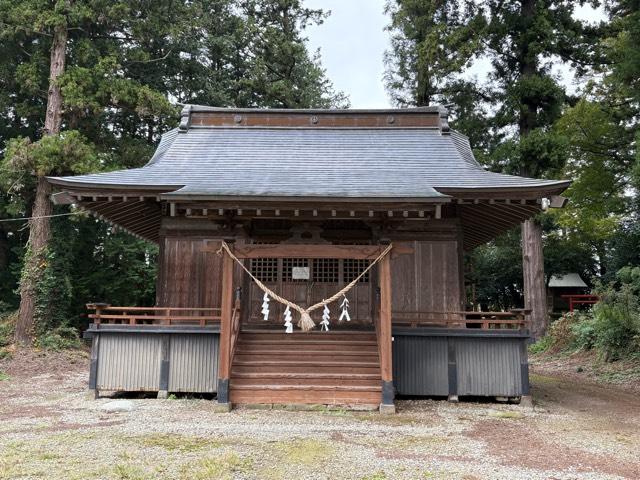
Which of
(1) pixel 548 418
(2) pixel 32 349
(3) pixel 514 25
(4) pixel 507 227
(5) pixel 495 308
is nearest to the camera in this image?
(1) pixel 548 418

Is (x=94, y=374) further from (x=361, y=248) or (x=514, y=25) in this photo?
(x=514, y=25)

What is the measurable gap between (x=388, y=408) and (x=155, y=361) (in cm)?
413

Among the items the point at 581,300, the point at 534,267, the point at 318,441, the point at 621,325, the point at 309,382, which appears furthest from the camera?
the point at 581,300

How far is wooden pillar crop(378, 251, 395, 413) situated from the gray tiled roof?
1.32 meters

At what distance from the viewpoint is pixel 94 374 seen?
8.88m

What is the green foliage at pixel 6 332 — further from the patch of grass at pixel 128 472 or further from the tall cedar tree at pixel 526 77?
the tall cedar tree at pixel 526 77

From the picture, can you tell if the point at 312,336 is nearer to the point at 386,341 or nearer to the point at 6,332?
the point at 386,341

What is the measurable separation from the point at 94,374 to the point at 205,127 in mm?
6773

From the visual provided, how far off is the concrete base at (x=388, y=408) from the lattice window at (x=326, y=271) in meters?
3.03

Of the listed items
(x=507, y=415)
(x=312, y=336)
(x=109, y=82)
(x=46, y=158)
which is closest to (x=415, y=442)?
(x=507, y=415)

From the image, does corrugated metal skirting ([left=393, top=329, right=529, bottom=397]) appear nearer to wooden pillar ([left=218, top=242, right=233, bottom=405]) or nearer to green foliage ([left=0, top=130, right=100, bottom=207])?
wooden pillar ([left=218, top=242, right=233, bottom=405])

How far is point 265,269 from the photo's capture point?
10383mm

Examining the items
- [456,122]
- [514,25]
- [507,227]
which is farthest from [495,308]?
[507,227]

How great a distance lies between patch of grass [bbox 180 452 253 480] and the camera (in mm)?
→ 4828
